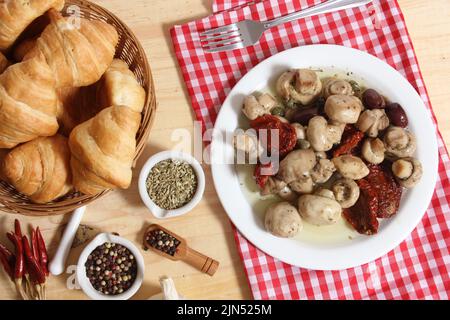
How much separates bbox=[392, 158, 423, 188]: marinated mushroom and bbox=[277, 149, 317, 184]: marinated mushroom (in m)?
0.25

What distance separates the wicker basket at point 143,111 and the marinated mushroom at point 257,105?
0.28 metres

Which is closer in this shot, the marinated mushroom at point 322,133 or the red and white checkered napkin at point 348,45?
the marinated mushroom at point 322,133

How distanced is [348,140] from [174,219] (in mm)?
565

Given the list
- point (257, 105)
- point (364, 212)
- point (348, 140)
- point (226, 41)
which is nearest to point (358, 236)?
point (364, 212)

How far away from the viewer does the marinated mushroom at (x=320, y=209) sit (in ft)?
4.50

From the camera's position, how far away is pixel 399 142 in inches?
55.0

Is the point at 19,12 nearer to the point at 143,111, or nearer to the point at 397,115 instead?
the point at 143,111

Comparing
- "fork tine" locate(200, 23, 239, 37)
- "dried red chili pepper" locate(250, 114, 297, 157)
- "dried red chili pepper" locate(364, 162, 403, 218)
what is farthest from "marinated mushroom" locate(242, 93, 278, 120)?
"dried red chili pepper" locate(364, 162, 403, 218)

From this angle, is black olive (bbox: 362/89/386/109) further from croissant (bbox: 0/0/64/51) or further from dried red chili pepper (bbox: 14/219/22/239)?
dried red chili pepper (bbox: 14/219/22/239)

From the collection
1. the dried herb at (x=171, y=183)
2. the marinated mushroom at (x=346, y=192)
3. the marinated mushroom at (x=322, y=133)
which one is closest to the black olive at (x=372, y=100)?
the marinated mushroom at (x=322, y=133)

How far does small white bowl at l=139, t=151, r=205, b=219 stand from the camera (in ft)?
4.57

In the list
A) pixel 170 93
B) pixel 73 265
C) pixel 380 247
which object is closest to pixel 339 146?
pixel 380 247

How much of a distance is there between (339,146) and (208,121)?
0.40m

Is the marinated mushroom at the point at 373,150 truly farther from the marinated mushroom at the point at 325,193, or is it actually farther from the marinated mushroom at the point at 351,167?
the marinated mushroom at the point at 325,193
